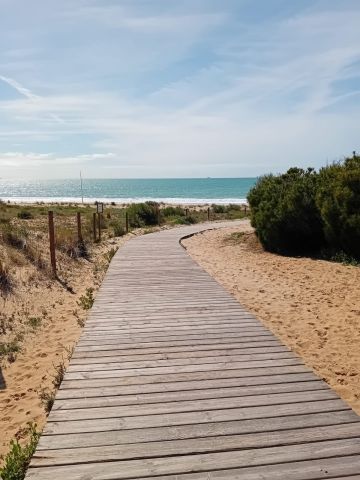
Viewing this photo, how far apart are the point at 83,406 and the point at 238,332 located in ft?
8.11

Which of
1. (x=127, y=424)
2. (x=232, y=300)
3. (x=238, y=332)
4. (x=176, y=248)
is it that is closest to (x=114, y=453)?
(x=127, y=424)

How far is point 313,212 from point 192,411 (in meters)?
11.0

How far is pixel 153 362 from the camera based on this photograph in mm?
4504

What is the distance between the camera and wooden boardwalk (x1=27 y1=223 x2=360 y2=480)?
2.78 m

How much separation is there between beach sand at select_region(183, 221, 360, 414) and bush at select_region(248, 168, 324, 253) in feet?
2.28

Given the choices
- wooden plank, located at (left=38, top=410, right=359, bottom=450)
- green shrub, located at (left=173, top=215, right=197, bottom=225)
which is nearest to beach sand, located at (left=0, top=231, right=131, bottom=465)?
wooden plank, located at (left=38, top=410, right=359, bottom=450)

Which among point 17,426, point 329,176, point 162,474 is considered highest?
point 329,176

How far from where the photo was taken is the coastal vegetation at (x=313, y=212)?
11.8m

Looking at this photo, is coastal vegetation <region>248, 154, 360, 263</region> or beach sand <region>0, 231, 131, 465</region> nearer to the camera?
beach sand <region>0, 231, 131, 465</region>

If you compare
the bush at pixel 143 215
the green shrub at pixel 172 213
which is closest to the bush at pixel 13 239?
the bush at pixel 143 215

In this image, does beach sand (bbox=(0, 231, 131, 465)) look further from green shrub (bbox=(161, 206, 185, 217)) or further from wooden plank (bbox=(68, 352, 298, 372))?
green shrub (bbox=(161, 206, 185, 217))

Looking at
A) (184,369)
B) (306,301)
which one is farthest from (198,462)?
(306,301)

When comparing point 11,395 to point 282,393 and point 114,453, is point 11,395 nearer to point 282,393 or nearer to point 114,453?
point 114,453

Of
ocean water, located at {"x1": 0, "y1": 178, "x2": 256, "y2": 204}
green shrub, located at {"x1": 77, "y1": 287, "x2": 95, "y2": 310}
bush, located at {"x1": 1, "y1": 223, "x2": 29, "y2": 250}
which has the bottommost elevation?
green shrub, located at {"x1": 77, "y1": 287, "x2": 95, "y2": 310}
